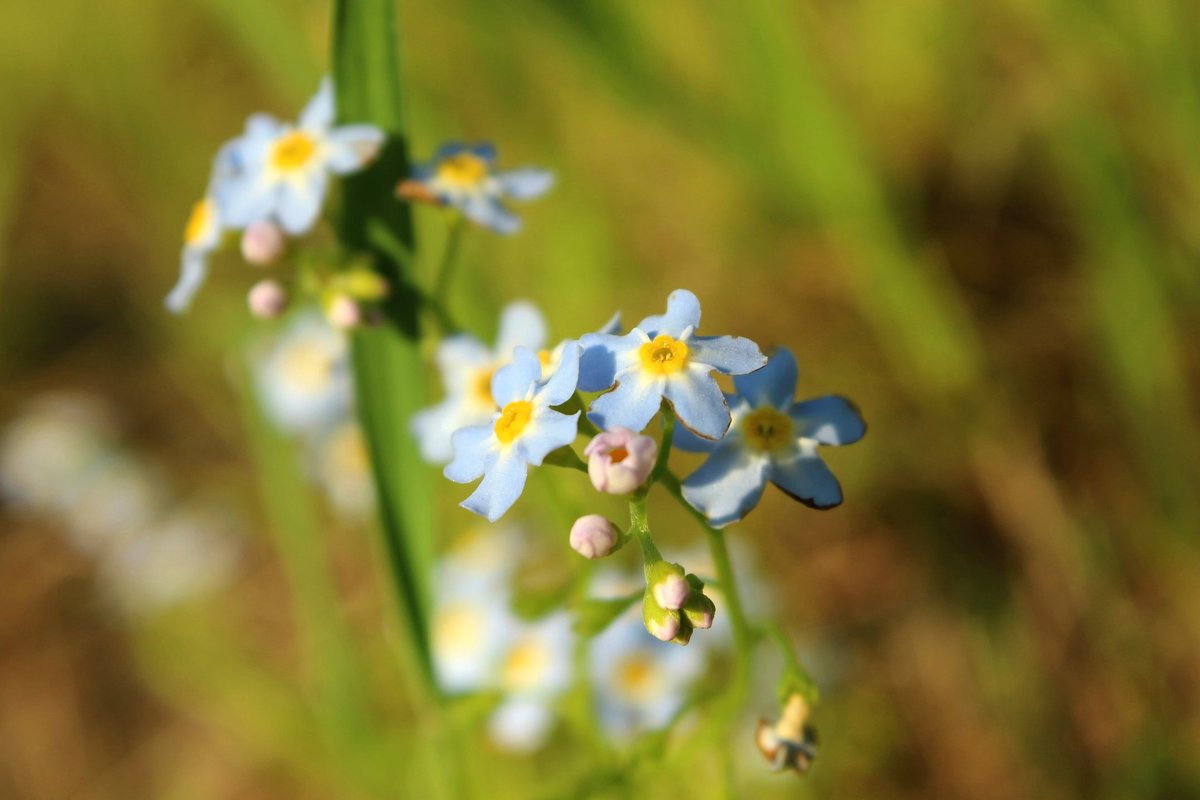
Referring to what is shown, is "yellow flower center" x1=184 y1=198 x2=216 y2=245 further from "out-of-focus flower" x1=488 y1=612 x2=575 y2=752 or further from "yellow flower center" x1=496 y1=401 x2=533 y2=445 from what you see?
"out-of-focus flower" x1=488 y1=612 x2=575 y2=752

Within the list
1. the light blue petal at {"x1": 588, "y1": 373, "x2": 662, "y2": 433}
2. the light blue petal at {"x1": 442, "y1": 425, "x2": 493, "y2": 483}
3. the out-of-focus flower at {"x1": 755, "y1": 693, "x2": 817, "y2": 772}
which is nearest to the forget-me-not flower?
the light blue petal at {"x1": 442, "y1": 425, "x2": 493, "y2": 483}

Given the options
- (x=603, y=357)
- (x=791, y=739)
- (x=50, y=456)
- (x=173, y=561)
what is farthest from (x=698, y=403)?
(x=50, y=456)

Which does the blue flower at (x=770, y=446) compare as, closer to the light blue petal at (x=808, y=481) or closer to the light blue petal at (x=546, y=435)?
the light blue petal at (x=808, y=481)

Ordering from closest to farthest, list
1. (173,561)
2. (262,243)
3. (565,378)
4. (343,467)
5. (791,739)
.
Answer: (565,378) → (791,739) → (262,243) → (343,467) → (173,561)

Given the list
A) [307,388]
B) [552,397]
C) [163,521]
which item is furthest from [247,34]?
[552,397]

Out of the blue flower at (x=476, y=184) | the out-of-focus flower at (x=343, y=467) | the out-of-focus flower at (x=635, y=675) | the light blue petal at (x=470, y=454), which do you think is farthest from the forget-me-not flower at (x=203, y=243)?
the out-of-focus flower at (x=343, y=467)

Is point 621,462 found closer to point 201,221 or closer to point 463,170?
point 463,170
